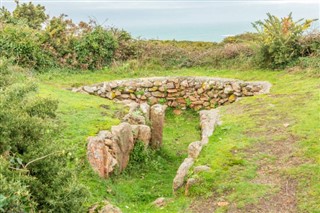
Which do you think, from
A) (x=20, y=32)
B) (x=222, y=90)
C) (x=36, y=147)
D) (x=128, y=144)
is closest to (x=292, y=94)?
(x=222, y=90)

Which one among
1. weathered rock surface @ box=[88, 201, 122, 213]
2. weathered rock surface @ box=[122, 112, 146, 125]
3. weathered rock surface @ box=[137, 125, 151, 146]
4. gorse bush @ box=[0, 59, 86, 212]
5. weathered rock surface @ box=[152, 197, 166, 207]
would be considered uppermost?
gorse bush @ box=[0, 59, 86, 212]

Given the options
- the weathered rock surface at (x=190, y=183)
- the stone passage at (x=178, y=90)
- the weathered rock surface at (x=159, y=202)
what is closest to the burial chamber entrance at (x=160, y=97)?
the stone passage at (x=178, y=90)

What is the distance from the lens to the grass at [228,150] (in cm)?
661

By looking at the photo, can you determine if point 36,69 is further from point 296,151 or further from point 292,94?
point 296,151

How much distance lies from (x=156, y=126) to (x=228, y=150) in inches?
115

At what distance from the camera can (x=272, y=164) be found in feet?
24.2

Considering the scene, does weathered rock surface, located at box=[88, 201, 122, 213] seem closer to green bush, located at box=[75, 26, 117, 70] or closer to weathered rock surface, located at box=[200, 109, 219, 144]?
weathered rock surface, located at box=[200, 109, 219, 144]

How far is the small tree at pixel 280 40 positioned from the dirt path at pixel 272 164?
5667 mm

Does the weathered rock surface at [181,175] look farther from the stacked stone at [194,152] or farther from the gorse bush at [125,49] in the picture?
the gorse bush at [125,49]

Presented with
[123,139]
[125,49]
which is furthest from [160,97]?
[123,139]

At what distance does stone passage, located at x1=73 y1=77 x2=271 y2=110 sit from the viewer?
14070 mm

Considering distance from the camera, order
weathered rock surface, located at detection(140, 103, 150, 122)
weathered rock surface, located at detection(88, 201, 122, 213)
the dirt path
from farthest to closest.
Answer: weathered rock surface, located at detection(140, 103, 150, 122)
the dirt path
weathered rock surface, located at detection(88, 201, 122, 213)

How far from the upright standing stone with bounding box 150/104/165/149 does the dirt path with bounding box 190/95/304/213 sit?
93.1 inches

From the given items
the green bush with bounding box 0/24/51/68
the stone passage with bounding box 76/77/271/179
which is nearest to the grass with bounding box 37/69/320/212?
the stone passage with bounding box 76/77/271/179
